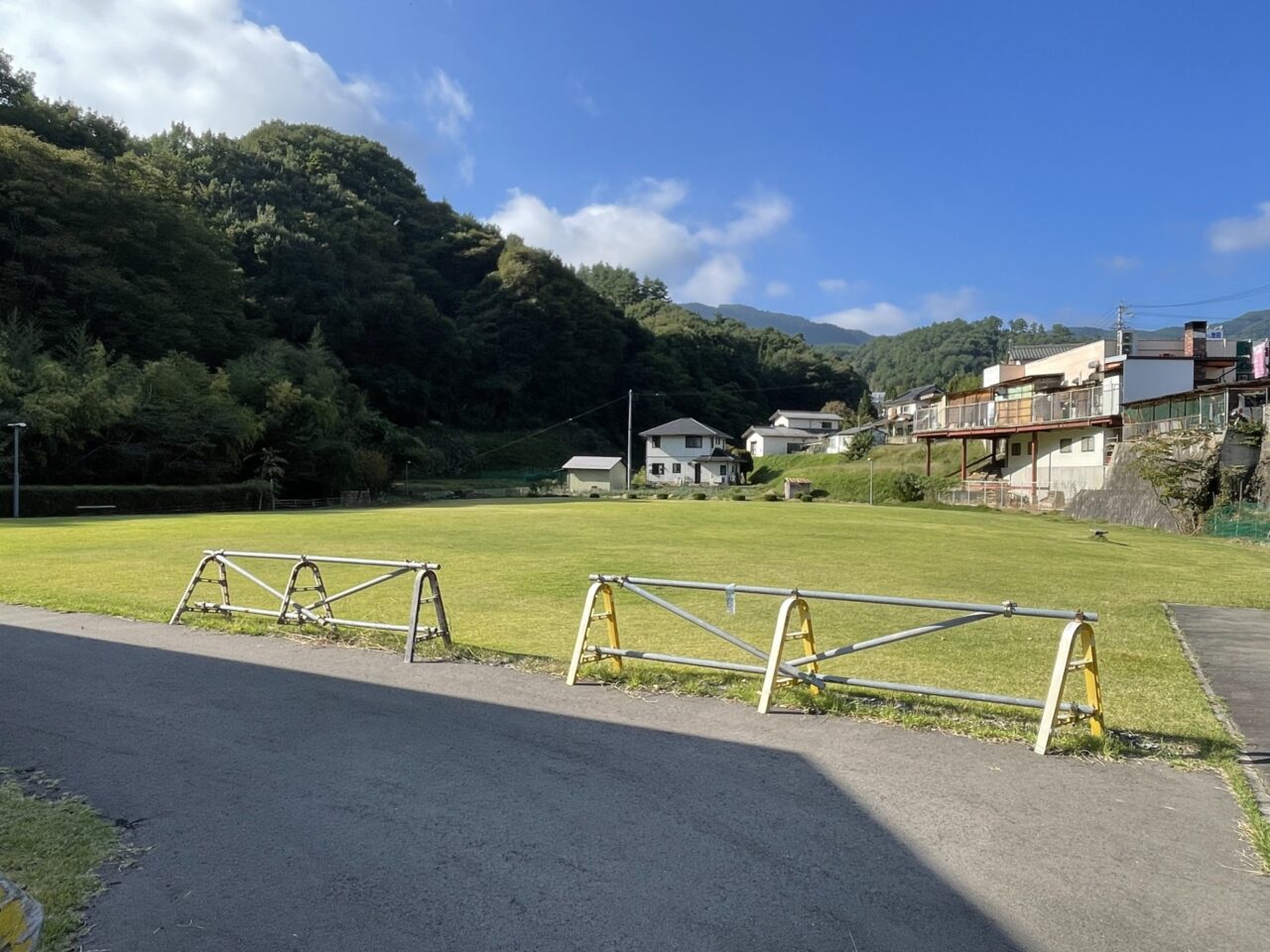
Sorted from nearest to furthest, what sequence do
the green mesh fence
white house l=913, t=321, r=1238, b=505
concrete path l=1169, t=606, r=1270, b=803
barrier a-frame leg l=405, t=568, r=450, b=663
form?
concrete path l=1169, t=606, r=1270, b=803 → barrier a-frame leg l=405, t=568, r=450, b=663 → the green mesh fence → white house l=913, t=321, r=1238, b=505

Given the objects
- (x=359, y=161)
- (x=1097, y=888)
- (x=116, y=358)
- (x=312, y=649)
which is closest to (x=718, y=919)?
(x=1097, y=888)

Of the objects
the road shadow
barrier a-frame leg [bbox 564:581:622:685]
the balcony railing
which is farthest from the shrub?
the road shadow

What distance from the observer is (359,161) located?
8638 cm

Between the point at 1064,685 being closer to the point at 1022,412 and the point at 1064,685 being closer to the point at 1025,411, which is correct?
the point at 1025,411

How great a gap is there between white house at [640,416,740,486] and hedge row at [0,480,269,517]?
36.0 m

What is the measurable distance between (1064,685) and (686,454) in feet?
225

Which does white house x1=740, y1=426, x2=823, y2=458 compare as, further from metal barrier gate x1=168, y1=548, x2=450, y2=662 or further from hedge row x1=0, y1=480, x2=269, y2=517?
metal barrier gate x1=168, y1=548, x2=450, y2=662

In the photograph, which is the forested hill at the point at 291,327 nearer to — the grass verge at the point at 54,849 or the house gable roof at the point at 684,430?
the house gable roof at the point at 684,430

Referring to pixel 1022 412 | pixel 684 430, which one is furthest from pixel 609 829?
pixel 684 430

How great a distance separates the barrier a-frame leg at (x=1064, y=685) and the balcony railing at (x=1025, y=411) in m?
35.3

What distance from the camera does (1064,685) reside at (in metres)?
4.74

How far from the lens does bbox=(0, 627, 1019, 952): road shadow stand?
2775 millimetres

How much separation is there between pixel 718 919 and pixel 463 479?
219 feet

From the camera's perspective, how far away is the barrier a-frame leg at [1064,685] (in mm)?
4586
